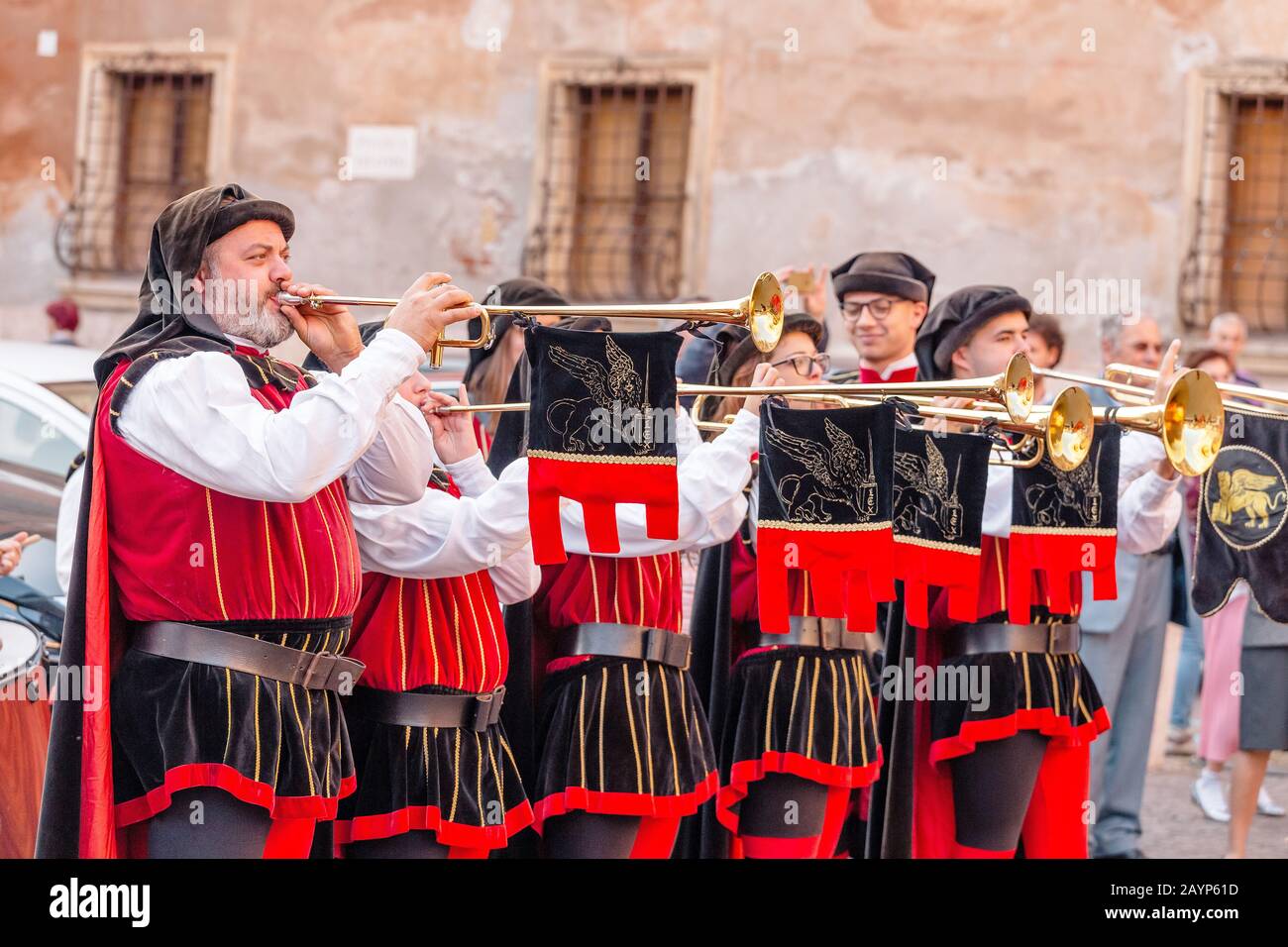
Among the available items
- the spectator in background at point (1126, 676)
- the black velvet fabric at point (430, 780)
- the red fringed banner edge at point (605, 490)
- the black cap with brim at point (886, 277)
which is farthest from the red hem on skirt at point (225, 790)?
the spectator in background at point (1126, 676)

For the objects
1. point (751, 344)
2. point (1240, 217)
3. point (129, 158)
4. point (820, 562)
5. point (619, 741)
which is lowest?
point (619, 741)

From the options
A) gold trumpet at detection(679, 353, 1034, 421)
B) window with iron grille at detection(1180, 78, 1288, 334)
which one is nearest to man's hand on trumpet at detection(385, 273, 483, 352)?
gold trumpet at detection(679, 353, 1034, 421)

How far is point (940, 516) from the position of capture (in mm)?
4898

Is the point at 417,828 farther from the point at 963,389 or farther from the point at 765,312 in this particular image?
the point at 963,389

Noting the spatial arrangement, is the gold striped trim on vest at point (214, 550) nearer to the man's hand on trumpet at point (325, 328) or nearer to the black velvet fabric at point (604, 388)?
the man's hand on trumpet at point (325, 328)

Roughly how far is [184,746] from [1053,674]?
8.69 feet

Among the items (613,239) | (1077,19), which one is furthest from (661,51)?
(1077,19)

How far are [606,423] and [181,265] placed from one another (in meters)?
1.01

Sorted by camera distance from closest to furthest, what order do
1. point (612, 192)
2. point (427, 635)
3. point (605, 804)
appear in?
point (427, 635) → point (605, 804) → point (612, 192)

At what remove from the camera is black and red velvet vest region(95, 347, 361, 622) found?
3.54 metres

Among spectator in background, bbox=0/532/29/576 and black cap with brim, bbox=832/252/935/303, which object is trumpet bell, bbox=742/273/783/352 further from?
spectator in background, bbox=0/532/29/576

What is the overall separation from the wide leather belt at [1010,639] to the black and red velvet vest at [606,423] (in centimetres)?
140

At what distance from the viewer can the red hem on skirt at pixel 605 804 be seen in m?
4.33

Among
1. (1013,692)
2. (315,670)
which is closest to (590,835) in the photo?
(315,670)
